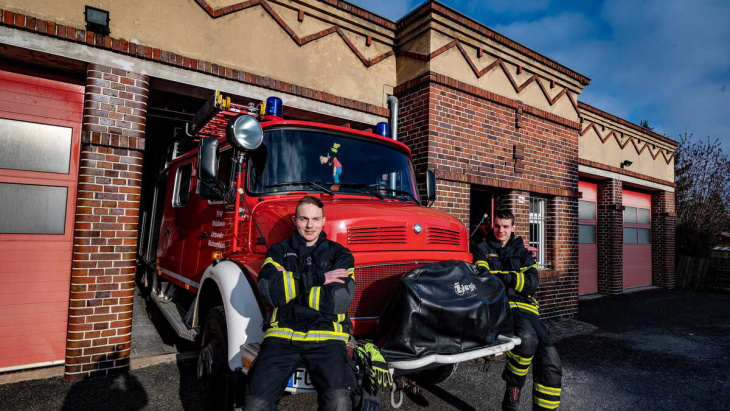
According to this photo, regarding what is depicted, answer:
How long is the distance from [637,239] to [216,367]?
45.6 ft

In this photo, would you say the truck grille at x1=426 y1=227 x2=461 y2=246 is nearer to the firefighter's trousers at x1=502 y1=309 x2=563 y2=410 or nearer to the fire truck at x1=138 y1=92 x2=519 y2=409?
the fire truck at x1=138 y1=92 x2=519 y2=409

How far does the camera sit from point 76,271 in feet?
13.4

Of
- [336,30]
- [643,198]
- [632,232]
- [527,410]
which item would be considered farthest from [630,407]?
[643,198]

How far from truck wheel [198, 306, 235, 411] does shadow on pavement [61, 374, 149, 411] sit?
1235 millimetres

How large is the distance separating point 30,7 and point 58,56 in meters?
0.53

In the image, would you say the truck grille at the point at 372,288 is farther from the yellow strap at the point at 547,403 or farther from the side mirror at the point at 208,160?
the yellow strap at the point at 547,403

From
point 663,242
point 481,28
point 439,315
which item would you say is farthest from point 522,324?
point 663,242

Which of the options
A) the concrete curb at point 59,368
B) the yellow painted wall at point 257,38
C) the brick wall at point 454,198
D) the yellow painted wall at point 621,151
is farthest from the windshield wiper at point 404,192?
the yellow painted wall at point 621,151

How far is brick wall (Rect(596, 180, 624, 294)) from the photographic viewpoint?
10.6 meters

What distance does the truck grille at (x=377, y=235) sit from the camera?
2664 millimetres

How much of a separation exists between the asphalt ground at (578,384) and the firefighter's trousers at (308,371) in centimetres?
139

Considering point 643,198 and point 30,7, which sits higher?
point 30,7

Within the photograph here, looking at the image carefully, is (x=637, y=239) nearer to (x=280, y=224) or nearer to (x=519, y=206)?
(x=519, y=206)

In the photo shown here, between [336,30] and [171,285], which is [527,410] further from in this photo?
[336,30]
